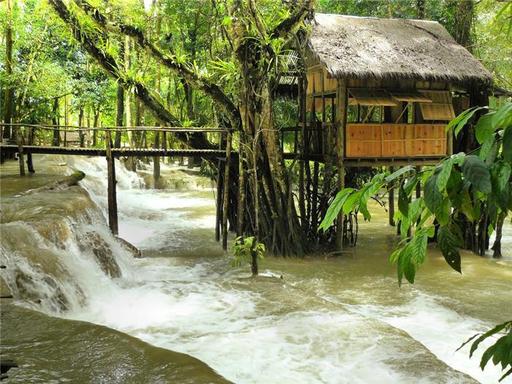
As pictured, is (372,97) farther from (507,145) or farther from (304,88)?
(507,145)

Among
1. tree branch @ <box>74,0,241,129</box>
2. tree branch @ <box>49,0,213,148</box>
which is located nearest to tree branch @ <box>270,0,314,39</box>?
tree branch @ <box>74,0,241,129</box>

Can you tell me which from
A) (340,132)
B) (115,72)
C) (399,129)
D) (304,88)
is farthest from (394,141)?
(115,72)

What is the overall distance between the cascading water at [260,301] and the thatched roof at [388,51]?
4.87 meters

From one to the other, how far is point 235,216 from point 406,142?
5599 mm

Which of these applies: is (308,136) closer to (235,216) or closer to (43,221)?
(235,216)

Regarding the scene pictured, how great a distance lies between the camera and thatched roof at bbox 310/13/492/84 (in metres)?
13.7

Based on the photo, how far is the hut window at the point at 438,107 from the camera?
14.7 metres

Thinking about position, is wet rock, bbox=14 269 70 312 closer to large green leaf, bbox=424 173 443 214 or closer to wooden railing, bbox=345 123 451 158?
large green leaf, bbox=424 173 443 214

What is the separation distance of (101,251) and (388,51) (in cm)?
912

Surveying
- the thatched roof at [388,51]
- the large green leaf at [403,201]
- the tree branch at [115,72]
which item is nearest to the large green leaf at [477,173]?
the large green leaf at [403,201]

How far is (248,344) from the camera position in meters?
7.40

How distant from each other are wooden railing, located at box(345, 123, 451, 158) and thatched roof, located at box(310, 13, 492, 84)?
135cm

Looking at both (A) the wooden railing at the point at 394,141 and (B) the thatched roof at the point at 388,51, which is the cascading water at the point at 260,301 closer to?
(A) the wooden railing at the point at 394,141

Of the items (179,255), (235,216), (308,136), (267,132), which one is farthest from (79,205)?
(308,136)
